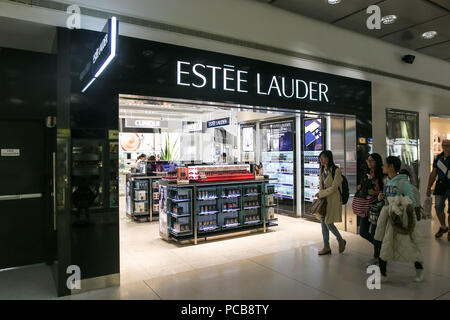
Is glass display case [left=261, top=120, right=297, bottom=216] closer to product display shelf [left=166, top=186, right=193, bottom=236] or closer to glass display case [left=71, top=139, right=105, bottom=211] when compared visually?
product display shelf [left=166, top=186, right=193, bottom=236]

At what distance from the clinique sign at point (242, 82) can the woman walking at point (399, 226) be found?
2.23m

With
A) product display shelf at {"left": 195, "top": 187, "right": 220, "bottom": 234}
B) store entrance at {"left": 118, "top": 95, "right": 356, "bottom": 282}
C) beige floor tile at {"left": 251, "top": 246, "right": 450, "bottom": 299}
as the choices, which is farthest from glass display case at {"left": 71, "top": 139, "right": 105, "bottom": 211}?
beige floor tile at {"left": 251, "top": 246, "right": 450, "bottom": 299}

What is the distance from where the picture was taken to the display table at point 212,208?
5.51 meters

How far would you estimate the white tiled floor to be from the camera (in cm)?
348

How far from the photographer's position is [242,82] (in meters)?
4.84

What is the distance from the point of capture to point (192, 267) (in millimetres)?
4375

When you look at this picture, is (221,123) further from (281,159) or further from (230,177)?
(230,177)

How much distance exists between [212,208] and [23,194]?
2944 mm

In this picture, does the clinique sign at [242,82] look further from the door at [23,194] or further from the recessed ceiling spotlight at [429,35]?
the recessed ceiling spotlight at [429,35]

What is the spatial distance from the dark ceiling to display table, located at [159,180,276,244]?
3161 mm

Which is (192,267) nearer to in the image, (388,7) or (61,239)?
(61,239)

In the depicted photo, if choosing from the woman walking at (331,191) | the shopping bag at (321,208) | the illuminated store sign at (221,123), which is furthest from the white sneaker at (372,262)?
the illuminated store sign at (221,123)
